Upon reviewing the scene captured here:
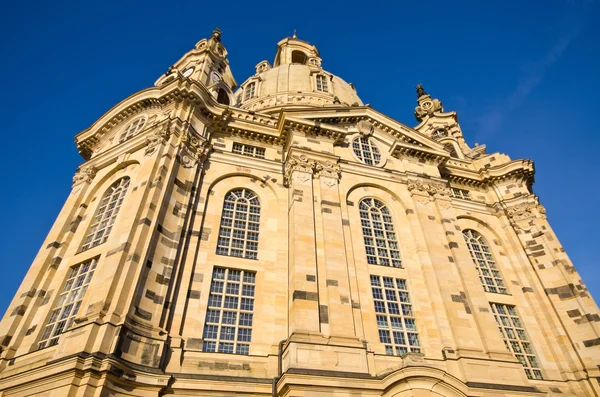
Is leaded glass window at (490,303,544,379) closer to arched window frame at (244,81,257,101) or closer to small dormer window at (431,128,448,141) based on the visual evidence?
small dormer window at (431,128,448,141)

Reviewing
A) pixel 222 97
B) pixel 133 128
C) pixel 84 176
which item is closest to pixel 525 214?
pixel 222 97

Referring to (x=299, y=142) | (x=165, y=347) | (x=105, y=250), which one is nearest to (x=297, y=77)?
(x=299, y=142)

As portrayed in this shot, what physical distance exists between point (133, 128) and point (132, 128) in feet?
0.38

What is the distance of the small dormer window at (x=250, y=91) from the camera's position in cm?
4647

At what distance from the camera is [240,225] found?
2309 cm

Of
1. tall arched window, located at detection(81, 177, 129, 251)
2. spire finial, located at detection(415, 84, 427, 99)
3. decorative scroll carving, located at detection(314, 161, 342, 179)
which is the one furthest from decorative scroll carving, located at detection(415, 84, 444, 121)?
tall arched window, located at detection(81, 177, 129, 251)

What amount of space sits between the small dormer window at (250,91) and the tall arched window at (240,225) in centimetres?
2458

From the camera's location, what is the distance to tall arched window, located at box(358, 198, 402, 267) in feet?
76.7

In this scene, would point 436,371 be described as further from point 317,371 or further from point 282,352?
point 282,352

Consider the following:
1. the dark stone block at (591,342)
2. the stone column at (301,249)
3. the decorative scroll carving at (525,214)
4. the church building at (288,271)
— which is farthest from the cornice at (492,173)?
the stone column at (301,249)

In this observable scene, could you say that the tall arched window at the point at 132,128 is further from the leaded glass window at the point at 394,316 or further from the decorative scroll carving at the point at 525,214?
the decorative scroll carving at the point at 525,214

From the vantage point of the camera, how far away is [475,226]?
2964 cm

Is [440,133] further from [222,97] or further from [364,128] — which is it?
[222,97]

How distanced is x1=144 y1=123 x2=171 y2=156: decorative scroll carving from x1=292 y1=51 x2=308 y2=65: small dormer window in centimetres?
3720
